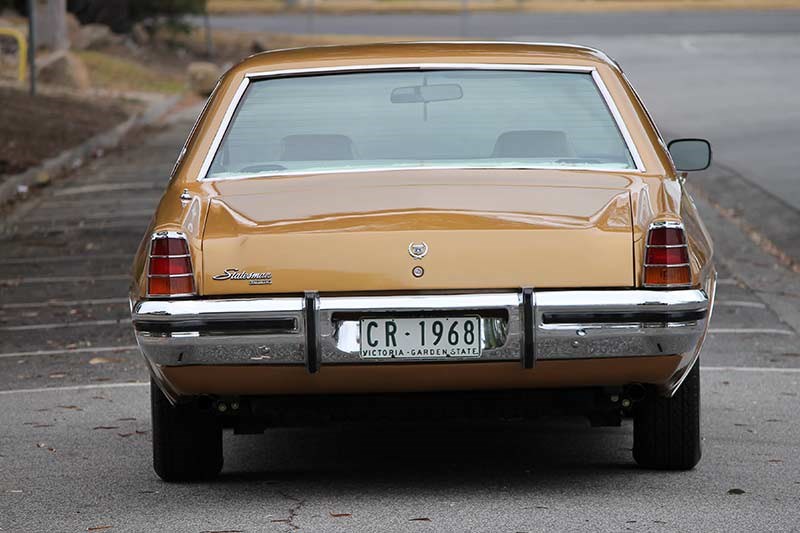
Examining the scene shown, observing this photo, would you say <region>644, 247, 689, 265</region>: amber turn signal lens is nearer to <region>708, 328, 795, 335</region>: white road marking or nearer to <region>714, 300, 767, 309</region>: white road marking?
<region>708, 328, 795, 335</region>: white road marking

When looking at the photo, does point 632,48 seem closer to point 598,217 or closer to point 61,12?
point 61,12

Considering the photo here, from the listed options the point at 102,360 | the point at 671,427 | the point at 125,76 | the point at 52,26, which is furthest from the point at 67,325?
the point at 52,26

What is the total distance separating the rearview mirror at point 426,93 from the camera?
242 inches

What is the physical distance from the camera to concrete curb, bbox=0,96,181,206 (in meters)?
17.0

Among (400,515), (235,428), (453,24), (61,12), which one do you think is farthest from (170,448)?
(453,24)

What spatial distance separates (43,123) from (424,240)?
1780 cm

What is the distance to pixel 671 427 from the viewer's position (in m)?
5.82

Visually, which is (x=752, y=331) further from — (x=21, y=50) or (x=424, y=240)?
(x=21, y=50)

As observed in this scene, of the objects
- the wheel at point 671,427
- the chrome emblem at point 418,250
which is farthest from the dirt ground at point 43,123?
the chrome emblem at point 418,250

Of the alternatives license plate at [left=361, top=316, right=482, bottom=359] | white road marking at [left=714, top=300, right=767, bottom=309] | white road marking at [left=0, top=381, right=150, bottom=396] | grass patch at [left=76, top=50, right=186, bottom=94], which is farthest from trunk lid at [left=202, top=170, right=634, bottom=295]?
grass patch at [left=76, top=50, right=186, bottom=94]

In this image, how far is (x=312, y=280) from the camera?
17.1 feet

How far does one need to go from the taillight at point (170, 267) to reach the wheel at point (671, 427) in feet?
5.41

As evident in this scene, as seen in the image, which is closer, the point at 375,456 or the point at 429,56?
the point at 429,56

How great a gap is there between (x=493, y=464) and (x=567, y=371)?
A: 1.01 m
